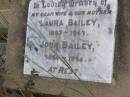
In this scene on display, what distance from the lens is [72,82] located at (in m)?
3.44

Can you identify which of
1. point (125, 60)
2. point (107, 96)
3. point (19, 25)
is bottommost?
point (107, 96)

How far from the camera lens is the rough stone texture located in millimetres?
3252

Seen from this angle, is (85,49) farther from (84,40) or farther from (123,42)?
(123,42)

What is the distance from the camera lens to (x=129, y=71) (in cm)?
324

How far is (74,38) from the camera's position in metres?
3.45

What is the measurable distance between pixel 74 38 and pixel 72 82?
336 millimetres

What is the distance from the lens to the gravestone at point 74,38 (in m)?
3.26

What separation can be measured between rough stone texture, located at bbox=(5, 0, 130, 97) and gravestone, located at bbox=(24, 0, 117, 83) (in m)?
0.07

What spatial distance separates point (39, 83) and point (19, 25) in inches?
22.8

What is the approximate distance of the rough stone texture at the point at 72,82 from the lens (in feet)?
10.7

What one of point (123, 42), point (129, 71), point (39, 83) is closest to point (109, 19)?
point (123, 42)

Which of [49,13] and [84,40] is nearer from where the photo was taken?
[84,40]

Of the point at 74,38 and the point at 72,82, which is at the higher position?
the point at 74,38

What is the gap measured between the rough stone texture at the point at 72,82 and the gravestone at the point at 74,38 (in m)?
0.07
